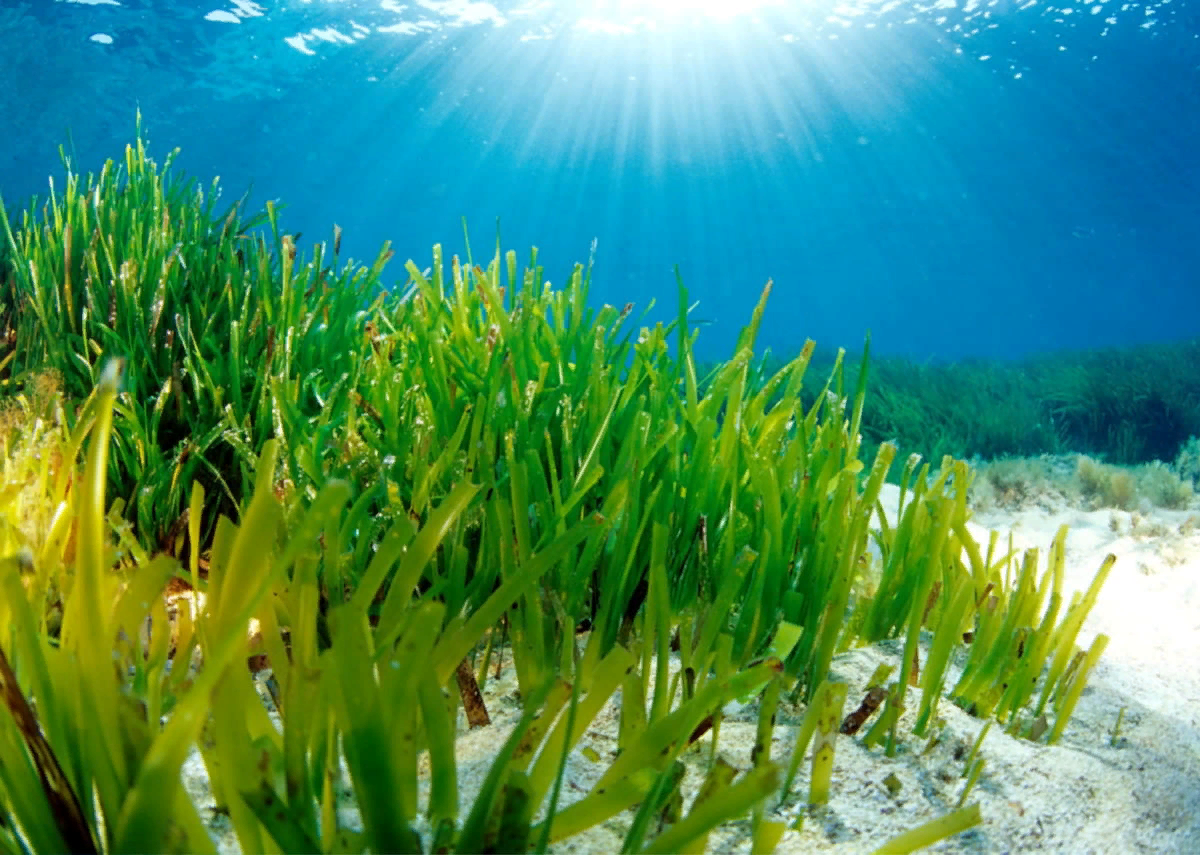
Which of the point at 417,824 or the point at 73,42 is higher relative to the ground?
the point at 73,42

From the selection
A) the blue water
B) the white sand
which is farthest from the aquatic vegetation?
the white sand

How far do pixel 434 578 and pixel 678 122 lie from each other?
54.6m

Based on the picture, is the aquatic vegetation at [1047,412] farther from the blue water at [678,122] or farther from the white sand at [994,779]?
the white sand at [994,779]

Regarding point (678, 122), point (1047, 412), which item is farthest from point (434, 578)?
point (678, 122)

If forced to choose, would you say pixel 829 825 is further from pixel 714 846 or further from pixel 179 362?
pixel 179 362

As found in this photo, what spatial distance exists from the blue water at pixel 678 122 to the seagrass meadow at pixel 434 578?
36.4 feet

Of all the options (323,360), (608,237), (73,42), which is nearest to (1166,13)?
(323,360)

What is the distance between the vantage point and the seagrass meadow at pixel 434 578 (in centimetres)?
69

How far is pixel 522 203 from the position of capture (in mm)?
68000

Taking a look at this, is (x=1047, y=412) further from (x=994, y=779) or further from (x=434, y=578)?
(x=434, y=578)

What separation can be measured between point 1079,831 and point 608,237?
81.4m

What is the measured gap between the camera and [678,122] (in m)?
51.4

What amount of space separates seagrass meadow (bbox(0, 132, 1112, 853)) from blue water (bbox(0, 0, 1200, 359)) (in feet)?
36.4

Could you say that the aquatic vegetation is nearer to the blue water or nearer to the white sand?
the blue water
